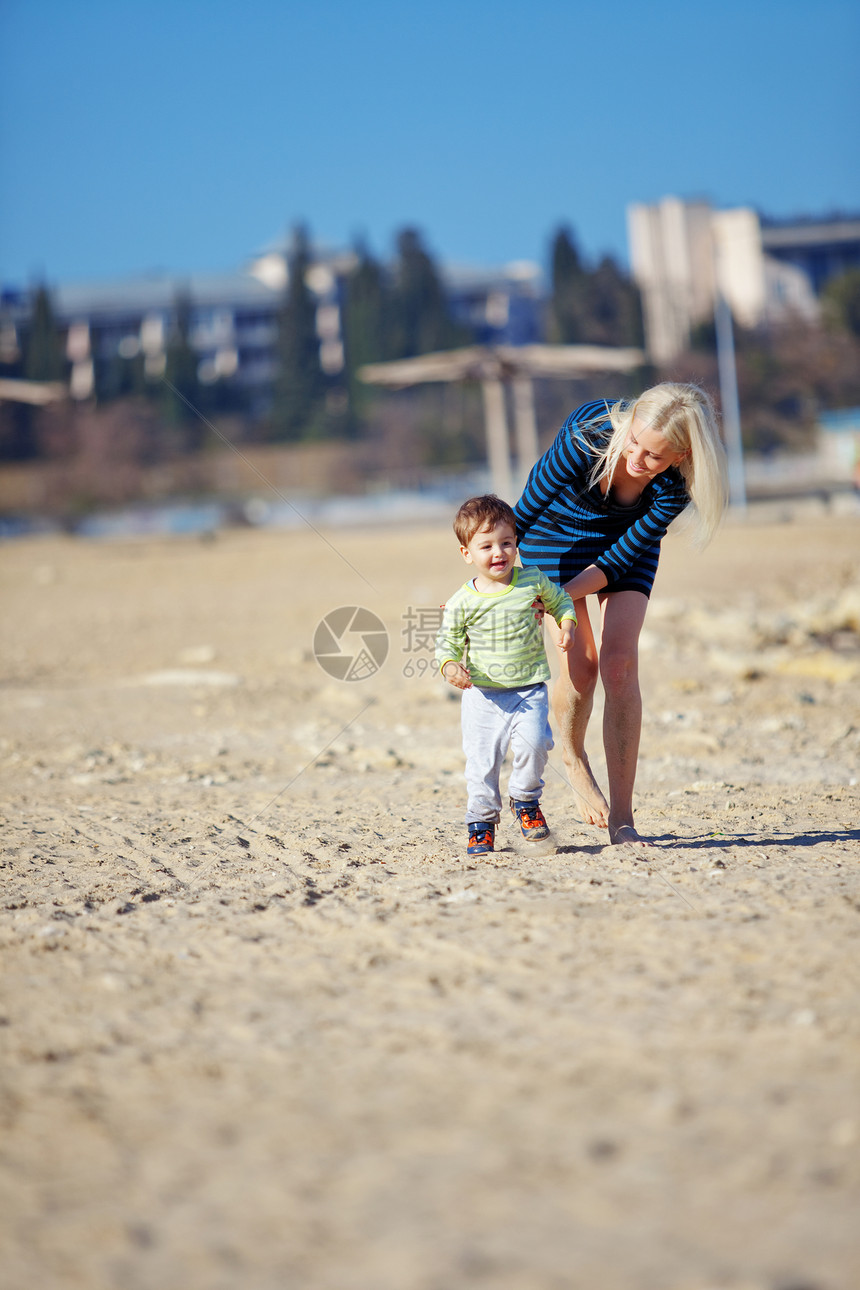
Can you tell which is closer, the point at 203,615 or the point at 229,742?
the point at 229,742

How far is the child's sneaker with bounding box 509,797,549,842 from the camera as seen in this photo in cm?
334

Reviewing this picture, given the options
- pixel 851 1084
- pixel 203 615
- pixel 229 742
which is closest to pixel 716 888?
pixel 851 1084

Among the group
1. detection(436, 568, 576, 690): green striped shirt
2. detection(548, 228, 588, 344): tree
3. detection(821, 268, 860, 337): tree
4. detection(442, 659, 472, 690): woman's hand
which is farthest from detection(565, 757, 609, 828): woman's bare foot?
detection(548, 228, 588, 344): tree

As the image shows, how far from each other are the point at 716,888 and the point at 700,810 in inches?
44.1

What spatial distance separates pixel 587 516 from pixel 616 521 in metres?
0.10

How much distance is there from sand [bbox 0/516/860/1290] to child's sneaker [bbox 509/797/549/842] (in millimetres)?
71

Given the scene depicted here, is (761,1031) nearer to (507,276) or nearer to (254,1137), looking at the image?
(254,1137)

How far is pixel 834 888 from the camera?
2859 millimetres

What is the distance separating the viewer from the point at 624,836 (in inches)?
137

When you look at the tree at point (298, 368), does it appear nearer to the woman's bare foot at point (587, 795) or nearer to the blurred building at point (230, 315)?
the blurred building at point (230, 315)

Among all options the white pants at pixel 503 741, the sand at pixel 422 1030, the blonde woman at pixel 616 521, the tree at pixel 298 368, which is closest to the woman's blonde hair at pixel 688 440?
the blonde woman at pixel 616 521

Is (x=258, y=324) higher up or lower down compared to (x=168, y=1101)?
higher up

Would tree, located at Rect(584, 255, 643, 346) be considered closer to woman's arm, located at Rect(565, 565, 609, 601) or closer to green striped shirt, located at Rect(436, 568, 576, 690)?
woman's arm, located at Rect(565, 565, 609, 601)

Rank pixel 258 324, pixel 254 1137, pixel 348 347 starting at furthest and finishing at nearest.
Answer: pixel 258 324
pixel 348 347
pixel 254 1137
